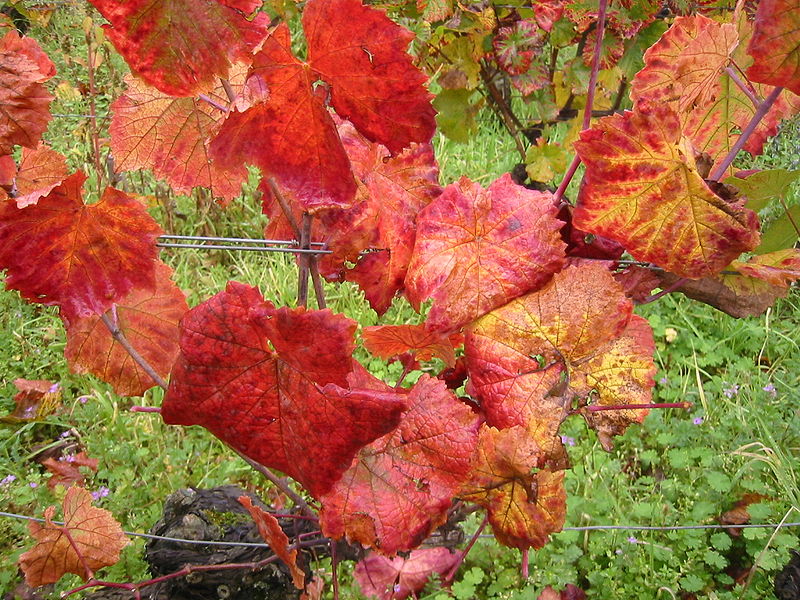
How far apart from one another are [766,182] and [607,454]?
1.29m

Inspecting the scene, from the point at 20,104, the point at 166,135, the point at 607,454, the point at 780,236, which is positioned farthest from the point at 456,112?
the point at 20,104

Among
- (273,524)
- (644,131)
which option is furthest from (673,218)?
(273,524)

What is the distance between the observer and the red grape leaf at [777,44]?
62 centimetres

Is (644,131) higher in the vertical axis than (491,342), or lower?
higher

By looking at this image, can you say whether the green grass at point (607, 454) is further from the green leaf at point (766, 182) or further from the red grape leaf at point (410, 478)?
the green leaf at point (766, 182)

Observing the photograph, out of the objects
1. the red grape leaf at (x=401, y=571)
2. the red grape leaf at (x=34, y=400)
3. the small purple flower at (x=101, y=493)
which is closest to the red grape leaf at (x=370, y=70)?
the red grape leaf at (x=401, y=571)

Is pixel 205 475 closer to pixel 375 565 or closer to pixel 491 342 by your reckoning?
pixel 375 565

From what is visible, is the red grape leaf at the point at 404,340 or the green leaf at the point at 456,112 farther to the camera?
the green leaf at the point at 456,112

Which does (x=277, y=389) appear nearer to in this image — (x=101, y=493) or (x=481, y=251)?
(x=481, y=251)

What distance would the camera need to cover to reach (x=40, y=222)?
802 mm

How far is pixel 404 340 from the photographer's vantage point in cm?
94

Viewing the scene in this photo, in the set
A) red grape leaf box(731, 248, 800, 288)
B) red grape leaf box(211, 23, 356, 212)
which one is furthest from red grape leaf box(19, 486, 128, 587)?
red grape leaf box(731, 248, 800, 288)

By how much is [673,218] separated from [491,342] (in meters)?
0.23

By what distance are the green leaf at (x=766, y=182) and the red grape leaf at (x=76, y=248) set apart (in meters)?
0.70
